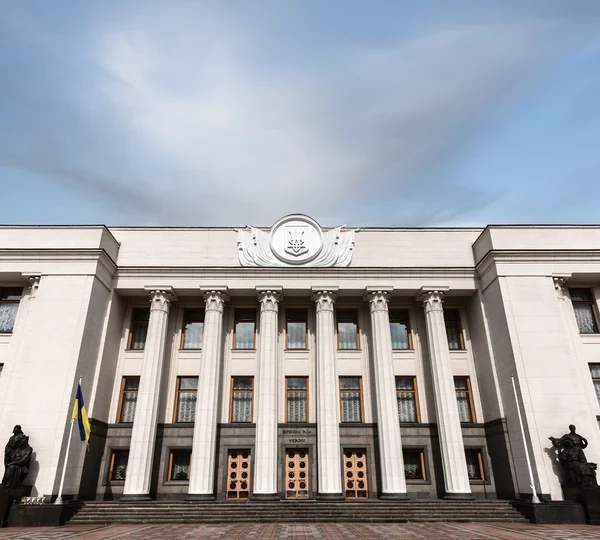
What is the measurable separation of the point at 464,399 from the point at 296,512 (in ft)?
32.9

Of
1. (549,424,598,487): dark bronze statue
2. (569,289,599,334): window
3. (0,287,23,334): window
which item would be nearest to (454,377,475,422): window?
(549,424,598,487): dark bronze statue

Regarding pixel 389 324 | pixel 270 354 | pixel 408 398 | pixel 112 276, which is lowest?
pixel 408 398

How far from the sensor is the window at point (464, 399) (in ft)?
69.5

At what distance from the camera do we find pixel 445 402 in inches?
776

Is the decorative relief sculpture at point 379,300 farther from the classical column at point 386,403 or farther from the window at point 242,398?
the window at point 242,398

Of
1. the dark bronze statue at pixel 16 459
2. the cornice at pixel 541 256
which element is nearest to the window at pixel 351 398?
the cornice at pixel 541 256

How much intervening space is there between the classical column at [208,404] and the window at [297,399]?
3480mm

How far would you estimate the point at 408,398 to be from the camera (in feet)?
71.1

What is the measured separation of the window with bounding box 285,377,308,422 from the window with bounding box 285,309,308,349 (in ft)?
5.73

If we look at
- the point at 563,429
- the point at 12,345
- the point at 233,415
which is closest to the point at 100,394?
the point at 12,345

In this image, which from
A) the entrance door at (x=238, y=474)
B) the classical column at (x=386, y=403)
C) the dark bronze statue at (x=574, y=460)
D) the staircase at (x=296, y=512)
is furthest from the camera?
the entrance door at (x=238, y=474)

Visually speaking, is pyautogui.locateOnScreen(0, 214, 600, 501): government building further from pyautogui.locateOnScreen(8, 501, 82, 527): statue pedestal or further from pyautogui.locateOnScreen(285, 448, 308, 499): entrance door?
pyautogui.locateOnScreen(8, 501, 82, 527): statue pedestal

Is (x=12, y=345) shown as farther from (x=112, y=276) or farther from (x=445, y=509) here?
(x=445, y=509)

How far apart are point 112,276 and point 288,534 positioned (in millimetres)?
14790
